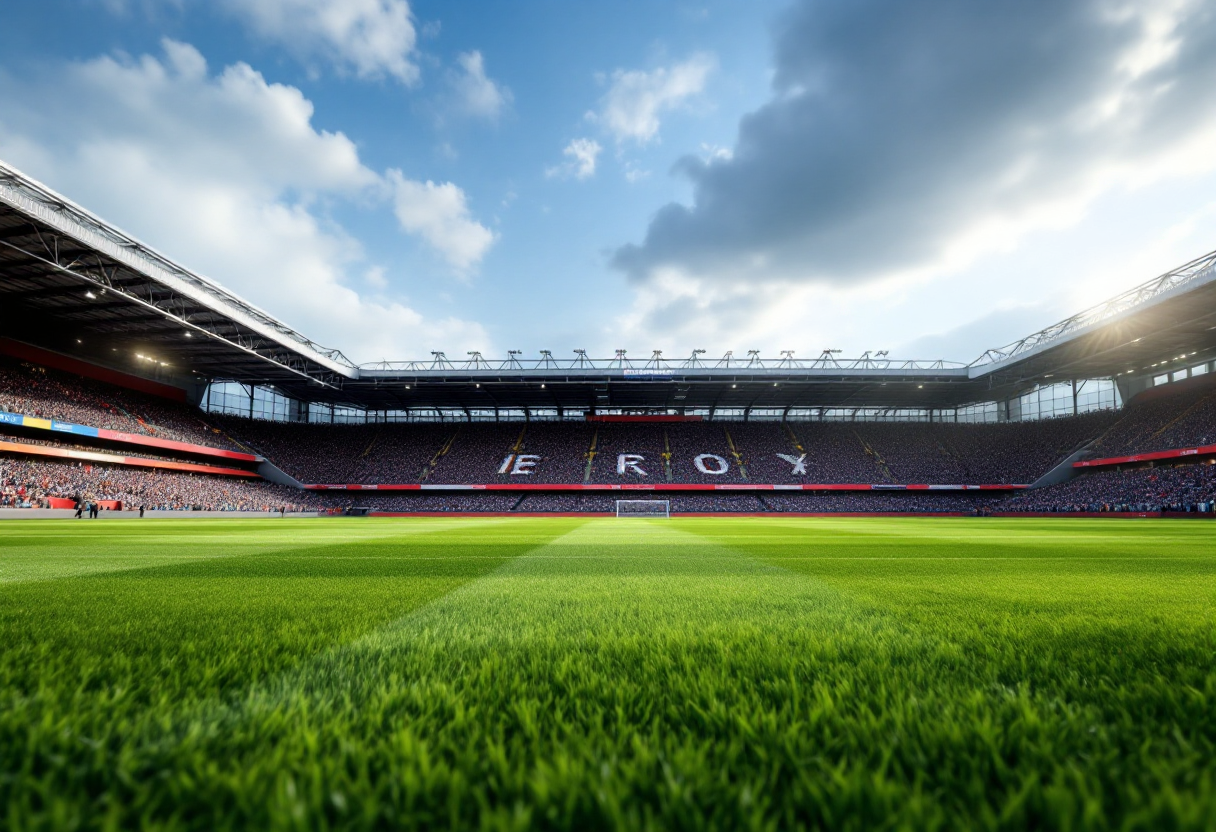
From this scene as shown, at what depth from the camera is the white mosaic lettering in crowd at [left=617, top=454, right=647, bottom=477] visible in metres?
41.7

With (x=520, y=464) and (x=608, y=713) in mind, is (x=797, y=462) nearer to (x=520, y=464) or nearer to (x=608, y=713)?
(x=520, y=464)

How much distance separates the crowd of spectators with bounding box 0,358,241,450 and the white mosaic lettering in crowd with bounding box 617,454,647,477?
95.9 ft

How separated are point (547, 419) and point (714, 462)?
16222 mm

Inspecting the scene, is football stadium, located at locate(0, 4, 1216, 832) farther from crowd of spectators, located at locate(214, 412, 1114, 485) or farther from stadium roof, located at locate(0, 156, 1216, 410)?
crowd of spectators, located at locate(214, 412, 1114, 485)

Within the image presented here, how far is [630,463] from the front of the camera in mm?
42562

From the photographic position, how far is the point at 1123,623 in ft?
9.21

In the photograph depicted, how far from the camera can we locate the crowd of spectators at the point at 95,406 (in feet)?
88.2

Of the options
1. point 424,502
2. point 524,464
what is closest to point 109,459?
point 424,502

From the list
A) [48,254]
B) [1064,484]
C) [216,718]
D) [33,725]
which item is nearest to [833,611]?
[216,718]

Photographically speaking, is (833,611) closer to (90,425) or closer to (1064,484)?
(90,425)

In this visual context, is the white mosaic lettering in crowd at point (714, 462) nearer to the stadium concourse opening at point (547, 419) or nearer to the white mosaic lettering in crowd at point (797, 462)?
the stadium concourse opening at point (547, 419)

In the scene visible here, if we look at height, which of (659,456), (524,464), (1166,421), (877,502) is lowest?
(877,502)

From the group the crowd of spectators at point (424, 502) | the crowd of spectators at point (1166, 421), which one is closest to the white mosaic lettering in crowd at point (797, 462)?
the crowd of spectators at point (1166, 421)

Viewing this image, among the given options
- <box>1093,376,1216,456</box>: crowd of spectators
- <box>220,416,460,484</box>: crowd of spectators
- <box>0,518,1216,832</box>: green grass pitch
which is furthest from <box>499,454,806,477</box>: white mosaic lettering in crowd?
<box>0,518,1216,832</box>: green grass pitch
